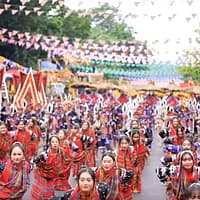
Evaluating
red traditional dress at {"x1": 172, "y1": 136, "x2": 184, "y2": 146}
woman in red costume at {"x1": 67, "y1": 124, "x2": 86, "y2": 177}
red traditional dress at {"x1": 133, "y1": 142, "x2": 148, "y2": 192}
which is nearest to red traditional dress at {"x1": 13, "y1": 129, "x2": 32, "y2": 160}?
woman in red costume at {"x1": 67, "y1": 124, "x2": 86, "y2": 177}

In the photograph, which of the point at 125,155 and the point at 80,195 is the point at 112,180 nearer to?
the point at 80,195

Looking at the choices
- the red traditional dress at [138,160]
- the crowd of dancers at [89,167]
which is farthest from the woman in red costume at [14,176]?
the red traditional dress at [138,160]

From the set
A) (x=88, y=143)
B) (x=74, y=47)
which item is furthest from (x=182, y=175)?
(x=74, y=47)

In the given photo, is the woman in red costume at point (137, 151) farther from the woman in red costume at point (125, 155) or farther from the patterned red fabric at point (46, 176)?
the patterned red fabric at point (46, 176)

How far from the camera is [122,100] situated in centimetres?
3712

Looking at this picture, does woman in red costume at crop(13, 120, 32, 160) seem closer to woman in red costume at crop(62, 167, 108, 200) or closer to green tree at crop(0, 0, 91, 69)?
woman in red costume at crop(62, 167, 108, 200)

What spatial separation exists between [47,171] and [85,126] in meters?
4.84

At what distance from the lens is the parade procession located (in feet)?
23.9

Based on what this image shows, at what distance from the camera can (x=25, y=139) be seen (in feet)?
43.3

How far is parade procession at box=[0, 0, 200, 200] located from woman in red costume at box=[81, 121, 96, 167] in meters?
0.03

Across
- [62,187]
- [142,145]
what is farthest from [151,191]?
[62,187]

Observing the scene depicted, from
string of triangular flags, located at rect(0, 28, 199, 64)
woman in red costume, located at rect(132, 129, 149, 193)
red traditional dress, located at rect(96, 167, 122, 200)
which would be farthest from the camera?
string of triangular flags, located at rect(0, 28, 199, 64)

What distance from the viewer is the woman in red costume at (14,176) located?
7277 millimetres

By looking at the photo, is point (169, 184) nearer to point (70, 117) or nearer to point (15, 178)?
point (15, 178)
